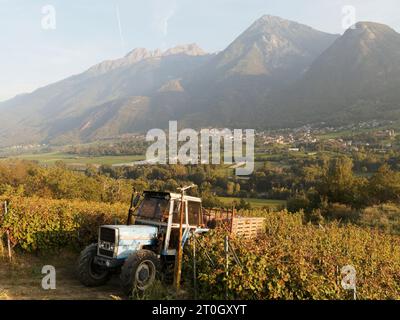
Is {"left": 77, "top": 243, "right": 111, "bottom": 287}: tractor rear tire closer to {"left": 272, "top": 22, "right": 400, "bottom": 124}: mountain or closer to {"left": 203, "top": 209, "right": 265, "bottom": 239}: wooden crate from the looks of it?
{"left": 203, "top": 209, "right": 265, "bottom": 239}: wooden crate

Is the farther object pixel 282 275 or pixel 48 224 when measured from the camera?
pixel 48 224

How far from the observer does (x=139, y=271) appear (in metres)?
8.16

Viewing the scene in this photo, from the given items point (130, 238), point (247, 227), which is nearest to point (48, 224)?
point (130, 238)

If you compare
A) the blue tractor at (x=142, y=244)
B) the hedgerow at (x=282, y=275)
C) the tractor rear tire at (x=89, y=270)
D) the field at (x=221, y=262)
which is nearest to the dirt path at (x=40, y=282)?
the field at (x=221, y=262)

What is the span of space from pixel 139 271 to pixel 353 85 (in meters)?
164

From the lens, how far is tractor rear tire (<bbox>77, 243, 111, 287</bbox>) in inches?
347

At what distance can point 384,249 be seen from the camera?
12.4 meters

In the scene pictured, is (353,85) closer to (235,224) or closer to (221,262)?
(235,224)

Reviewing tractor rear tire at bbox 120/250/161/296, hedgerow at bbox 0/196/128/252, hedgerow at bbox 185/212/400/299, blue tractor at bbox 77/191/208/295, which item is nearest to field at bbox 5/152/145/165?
hedgerow at bbox 0/196/128/252

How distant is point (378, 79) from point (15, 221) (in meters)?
160

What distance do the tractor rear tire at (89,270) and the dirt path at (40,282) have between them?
158mm

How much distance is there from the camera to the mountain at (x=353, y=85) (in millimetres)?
131250
